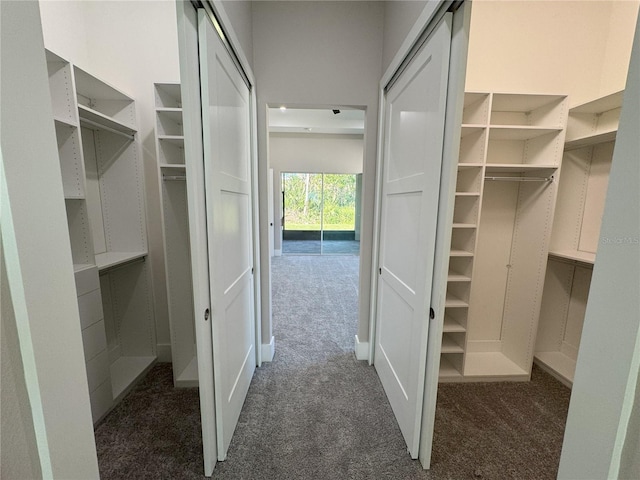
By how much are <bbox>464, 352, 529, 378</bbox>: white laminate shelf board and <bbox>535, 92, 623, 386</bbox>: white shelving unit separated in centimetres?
32

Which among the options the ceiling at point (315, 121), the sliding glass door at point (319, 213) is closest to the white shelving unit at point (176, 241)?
the ceiling at point (315, 121)

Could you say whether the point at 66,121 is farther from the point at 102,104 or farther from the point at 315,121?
the point at 315,121

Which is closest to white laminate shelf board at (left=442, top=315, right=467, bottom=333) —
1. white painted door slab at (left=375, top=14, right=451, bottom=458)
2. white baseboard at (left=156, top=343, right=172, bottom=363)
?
white painted door slab at (left=375, top=14, right=451, bottom=458)

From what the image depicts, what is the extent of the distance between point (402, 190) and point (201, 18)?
1351mm

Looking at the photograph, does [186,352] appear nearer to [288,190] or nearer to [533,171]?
[533,171]

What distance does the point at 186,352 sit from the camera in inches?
82.4

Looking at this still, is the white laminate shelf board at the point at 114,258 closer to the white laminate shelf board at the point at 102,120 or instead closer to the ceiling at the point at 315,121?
the white laminate shelf board at the point at 102,120

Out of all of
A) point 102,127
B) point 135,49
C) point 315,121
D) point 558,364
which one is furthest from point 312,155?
point 558,364

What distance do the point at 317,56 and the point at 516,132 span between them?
5.46ft

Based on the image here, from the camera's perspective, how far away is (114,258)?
1.96 m

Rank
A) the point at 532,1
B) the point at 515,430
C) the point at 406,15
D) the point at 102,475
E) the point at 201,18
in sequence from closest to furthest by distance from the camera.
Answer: the point at 201,18 < the point at 102,475 < the point at 406,15 < the point at 515,430 < the point at 532,1

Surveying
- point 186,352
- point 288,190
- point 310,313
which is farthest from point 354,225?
point 186,352

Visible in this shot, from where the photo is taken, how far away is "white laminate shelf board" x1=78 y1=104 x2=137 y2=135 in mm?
1640

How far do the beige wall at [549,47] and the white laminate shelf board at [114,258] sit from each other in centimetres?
296
